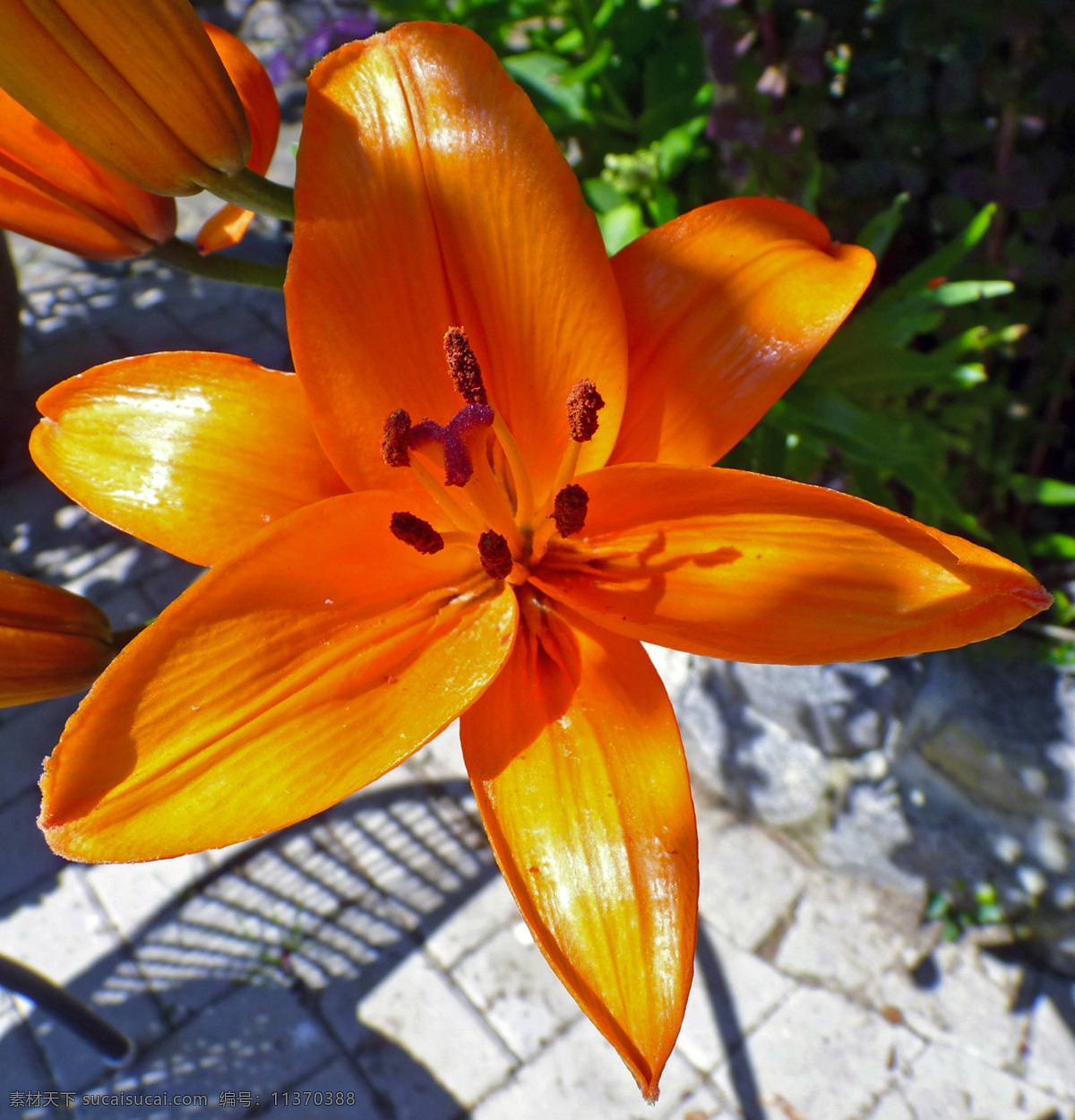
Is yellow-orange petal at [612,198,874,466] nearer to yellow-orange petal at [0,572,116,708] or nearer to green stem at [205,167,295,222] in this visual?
green stem at [205,167,295,222]

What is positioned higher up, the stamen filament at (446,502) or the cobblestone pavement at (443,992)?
the stamen filament at (446,502)

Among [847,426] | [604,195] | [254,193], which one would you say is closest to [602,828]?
[254,193]

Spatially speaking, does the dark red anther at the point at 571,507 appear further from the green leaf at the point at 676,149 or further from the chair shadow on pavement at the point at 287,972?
the chair shadow on pavement at the point at 287,972

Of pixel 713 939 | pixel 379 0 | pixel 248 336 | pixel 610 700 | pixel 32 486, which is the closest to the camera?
pixel 610 700

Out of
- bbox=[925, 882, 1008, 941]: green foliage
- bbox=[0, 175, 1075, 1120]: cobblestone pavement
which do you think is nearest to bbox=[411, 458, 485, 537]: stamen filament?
bbox=[0, 175, 1075, 1120]: cobblestone pavement

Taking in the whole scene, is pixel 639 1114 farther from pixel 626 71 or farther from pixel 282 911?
pixel 626 71

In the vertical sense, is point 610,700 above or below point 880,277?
above

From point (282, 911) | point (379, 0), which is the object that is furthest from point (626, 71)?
point (282, 911)

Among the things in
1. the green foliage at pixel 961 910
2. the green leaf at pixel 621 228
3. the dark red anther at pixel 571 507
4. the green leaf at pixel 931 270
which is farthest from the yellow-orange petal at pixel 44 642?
the green foliage at pixel 961 910
